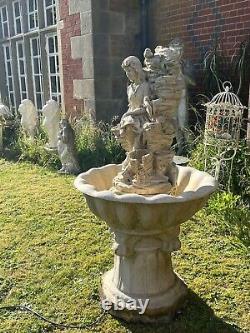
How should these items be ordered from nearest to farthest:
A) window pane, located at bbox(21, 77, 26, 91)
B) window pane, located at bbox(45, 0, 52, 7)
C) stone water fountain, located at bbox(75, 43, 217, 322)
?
stone water fountain, located at bbox(75, 43, 217, 322) → window pane, located at bbox(45, 0, 52, 7) → window pane, located at bbox(21, 77, 26, 91)

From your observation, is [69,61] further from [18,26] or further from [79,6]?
[18,26]

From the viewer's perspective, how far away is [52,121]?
23.0 feet

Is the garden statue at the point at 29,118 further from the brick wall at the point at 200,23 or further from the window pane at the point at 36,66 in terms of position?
the brick wall at the point at 200,23

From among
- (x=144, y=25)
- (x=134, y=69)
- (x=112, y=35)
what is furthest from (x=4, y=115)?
(x=134, y=69)

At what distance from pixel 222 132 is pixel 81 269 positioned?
245 cm

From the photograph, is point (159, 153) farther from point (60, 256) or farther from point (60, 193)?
point (60, 193)

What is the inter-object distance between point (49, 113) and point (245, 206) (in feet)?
14.0

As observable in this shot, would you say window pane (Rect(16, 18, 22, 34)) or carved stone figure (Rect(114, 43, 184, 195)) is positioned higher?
window pane (Rect(16, 18, 22, 34))

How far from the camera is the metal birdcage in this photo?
173 inches

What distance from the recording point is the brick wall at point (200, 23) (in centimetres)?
547

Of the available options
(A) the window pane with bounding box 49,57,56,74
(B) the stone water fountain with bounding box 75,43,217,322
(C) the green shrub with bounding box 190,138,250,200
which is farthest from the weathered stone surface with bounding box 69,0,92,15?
(B) the stone water fountain with bounding box 75,43,217,322

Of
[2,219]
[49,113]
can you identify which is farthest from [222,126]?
[49,113]

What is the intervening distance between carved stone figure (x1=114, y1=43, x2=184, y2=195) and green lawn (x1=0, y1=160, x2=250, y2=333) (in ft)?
3.30

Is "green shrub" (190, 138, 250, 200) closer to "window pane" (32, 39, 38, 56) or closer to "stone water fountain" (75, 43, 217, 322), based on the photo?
"stone water fountain" (75, 43, 217, 322)
